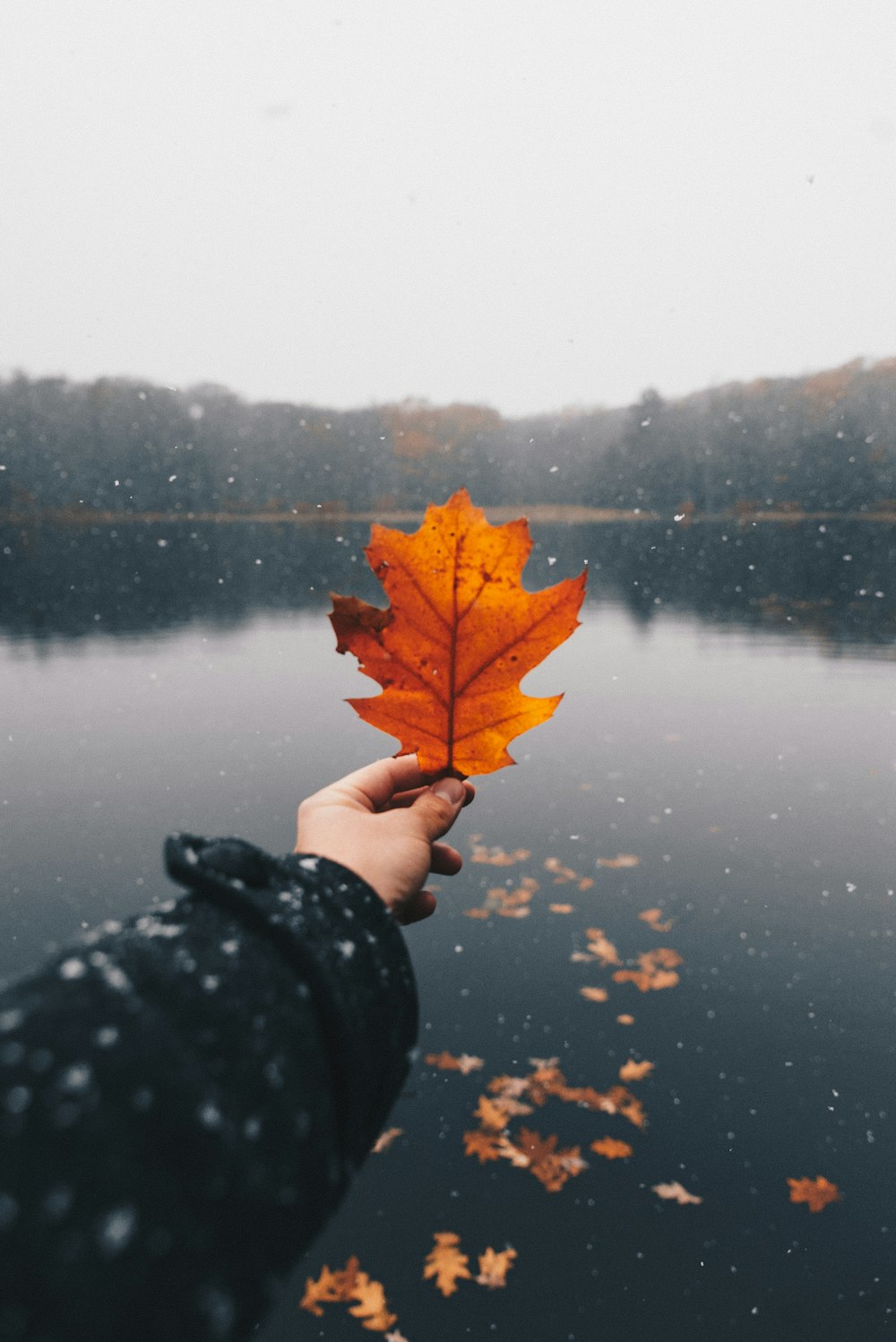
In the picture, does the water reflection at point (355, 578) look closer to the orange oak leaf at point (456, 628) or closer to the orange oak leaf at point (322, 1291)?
A: the orange oak leaf at point (322, 1291)

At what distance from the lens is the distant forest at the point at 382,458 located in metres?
66.8

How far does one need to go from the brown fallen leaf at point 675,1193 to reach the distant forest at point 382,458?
60.8m

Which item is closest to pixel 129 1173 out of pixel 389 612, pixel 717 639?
→ pixel 389 612

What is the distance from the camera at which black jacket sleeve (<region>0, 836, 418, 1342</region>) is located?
48 centimetres

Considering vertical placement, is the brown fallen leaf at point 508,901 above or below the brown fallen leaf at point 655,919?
below

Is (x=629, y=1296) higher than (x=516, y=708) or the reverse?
the reverse

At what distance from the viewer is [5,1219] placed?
462 mm

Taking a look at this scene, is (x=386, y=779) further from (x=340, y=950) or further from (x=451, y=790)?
(x=340, y=950)

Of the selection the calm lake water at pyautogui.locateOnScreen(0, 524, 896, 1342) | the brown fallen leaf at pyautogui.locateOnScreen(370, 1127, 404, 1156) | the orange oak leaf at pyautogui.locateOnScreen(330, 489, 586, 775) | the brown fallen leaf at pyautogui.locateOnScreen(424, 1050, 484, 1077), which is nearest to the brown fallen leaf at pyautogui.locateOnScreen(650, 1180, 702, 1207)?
the calm lake water at pyautogui.locateOnScreen(0, 524, 896, 1342)

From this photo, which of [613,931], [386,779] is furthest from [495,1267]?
[386,779]

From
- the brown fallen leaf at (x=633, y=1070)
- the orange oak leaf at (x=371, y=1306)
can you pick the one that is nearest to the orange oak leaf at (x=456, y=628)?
the orange oak leaf at (x=371, y=1306)

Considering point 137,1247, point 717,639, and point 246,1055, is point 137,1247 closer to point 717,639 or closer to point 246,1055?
point 246,1055

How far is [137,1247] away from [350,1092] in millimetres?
242

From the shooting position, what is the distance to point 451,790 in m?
1.38
